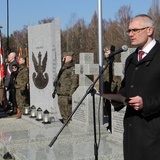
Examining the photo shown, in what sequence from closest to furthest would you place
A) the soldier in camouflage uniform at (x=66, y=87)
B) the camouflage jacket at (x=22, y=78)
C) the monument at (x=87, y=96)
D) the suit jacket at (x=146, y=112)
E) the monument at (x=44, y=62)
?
1. the suit jacket at (x=146, y=112)
2. the monument at (x=87, y=96)
3. the soldier in camouflage uniform at (x=66, y=87)
4. the monument at (x=44, y=62)
5. the camouflage jacket at (x=22, y=78)

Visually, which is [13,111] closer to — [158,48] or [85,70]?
[85,70]

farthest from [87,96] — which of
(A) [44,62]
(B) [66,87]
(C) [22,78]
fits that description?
(C) [22,78]

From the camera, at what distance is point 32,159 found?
5.20 metres

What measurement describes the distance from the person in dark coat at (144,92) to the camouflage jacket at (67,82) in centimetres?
559

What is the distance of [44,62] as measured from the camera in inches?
368

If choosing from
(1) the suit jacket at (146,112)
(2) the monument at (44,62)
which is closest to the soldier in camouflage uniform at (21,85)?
(2) the monument at (44,62)

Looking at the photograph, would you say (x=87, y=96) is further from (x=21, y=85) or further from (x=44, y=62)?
(x=21, y=85)

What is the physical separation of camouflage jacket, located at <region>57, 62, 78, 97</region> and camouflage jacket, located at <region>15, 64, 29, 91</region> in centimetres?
182

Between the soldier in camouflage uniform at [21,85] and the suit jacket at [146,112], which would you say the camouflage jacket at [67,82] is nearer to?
the soldier in camouflage uniform at [21,85]

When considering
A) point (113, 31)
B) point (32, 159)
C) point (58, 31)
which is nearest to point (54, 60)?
point (58, 31)

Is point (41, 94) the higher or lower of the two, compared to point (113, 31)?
Result: lower

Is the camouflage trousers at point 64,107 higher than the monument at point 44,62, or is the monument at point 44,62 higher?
the monument at point 44,62

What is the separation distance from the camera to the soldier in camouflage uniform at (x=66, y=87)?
852cm

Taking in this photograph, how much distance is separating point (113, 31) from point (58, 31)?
102 ft
